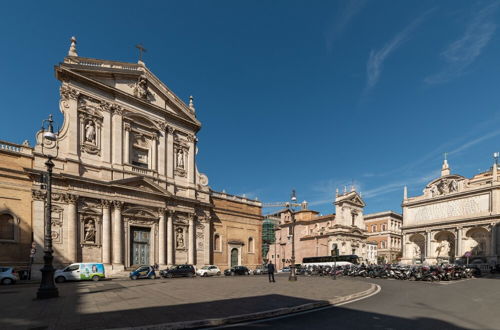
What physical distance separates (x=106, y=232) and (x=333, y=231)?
41560 mm

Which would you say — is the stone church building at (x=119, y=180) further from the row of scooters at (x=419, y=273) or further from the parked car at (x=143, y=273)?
the row of scooters at (x=419, y=273)

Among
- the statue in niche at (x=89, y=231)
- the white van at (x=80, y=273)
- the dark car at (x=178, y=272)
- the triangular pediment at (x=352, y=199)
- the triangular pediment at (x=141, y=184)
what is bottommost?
the dark car at (x=178, y=272)

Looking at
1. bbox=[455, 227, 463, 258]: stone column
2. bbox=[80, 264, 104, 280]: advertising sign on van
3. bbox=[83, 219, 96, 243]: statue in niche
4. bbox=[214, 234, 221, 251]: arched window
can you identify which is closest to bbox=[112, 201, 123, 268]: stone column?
bbox=[83, 219, 96, 243]: statue in niche

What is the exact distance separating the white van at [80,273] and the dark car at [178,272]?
6210 mm

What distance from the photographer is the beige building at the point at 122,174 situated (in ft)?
87.4

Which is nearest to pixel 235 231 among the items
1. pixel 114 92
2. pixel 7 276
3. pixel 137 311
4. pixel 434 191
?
pixel 114 92

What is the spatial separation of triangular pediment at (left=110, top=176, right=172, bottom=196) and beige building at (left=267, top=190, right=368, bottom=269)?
2992cm

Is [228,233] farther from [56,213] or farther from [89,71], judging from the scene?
[89,71]

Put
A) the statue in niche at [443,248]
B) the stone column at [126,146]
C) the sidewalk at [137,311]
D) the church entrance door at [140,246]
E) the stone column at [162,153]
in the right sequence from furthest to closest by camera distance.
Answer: the statue in niche at [443,248], the stone column at [162,153], the stone column at [126,146], the church entrance door at [140,246], the sidewalk at [137,311]

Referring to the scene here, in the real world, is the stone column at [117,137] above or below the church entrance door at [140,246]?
above

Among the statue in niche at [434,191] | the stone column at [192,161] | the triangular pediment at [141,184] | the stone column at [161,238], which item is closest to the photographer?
the triangular pediment at [141,184]

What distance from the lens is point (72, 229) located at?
26.3m

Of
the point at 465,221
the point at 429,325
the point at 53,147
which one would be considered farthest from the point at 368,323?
→ the point at 465,221

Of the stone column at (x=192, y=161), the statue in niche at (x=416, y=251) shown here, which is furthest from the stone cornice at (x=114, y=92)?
the statue in niche at (x=416, y=251)
